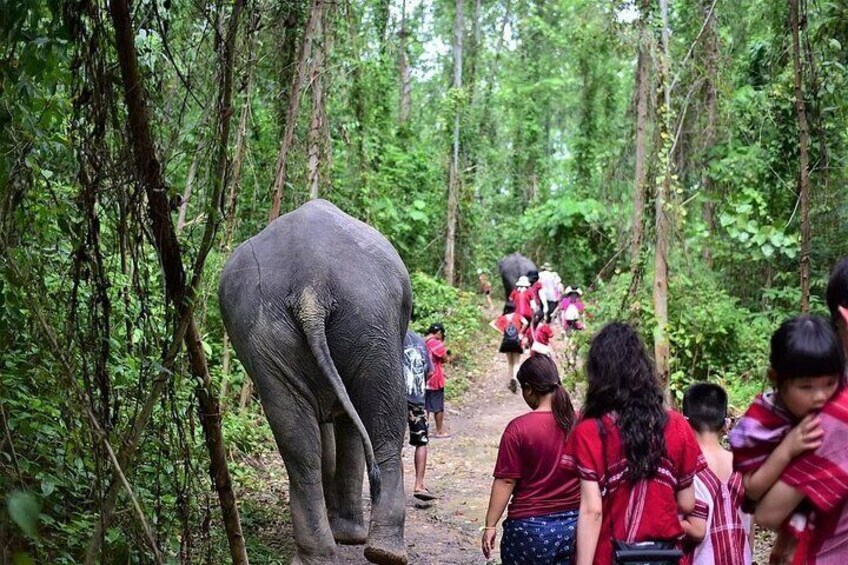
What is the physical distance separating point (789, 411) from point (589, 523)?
961mm

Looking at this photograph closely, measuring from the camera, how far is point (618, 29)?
423 inches

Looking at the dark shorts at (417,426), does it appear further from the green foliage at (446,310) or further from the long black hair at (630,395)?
the green foliage at (446,310)

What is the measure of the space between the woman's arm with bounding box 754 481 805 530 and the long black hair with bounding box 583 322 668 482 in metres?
0.74

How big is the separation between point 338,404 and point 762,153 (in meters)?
8.81

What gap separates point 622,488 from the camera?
3234mm

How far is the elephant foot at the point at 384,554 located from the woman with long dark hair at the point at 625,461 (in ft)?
7.15

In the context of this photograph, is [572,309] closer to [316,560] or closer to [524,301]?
[524,301]

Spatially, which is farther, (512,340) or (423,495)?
(512,340)

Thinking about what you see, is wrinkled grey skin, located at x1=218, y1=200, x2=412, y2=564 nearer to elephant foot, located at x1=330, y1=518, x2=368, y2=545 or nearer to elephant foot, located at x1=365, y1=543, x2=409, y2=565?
elephant foot, located at x1=365, y1=543, x2=409, y2=565

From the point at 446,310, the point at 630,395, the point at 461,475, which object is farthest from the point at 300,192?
the point at 446,310

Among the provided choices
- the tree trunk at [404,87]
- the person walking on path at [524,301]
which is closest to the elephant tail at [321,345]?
the person walking on path at [524,301]

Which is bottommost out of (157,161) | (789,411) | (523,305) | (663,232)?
(523,305)

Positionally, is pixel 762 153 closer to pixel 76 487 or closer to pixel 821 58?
pixel 821 58

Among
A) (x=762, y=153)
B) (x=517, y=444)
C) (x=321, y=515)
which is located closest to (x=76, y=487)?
(x=321, y=515)
